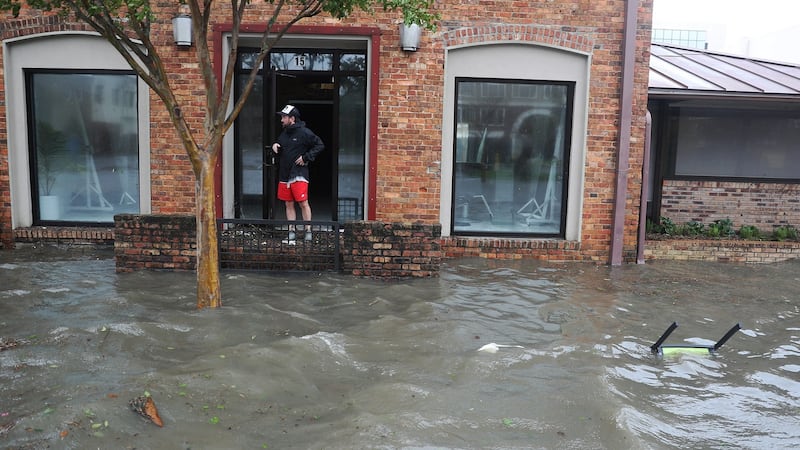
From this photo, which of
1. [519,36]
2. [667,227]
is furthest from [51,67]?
[667,227]

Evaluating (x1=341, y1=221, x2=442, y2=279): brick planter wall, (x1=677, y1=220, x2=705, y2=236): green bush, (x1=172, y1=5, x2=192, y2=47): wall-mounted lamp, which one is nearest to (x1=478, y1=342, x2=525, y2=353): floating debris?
(x1=341, y1=221, x2=442, y2=279): brick planter wall

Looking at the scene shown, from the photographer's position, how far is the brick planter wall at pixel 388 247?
7605 mm

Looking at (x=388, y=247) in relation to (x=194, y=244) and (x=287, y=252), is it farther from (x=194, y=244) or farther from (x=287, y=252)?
(x=194, y=244)

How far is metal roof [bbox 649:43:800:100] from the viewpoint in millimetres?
9719

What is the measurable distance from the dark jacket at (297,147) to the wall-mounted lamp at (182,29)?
5.96 feet

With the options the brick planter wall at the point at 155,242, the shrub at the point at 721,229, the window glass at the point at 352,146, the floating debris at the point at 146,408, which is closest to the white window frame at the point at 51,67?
the brick planter wall at the point at 155,242

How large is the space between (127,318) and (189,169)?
147 inches

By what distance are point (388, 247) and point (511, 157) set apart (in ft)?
9.64

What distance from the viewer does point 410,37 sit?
8.62 meters

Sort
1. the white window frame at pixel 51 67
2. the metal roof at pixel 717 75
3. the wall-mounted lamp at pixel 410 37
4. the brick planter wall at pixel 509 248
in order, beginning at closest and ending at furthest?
the wall-mounted lamp at pixel 410 37 < the white window frame at pixel 51 67 < the brick planter wall at pixel 509 248 < the metal roof at pixel 717 75

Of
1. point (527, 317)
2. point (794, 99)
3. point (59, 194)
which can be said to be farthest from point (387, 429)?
point (794, 99)

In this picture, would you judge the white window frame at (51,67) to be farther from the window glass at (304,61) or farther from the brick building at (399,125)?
the window glass at (304,61)

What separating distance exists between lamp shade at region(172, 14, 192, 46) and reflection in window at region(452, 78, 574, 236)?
376cm

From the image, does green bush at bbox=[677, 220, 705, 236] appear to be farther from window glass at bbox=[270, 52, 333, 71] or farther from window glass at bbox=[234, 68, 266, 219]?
window glass at bbox=[234, 68, 266, 219]
